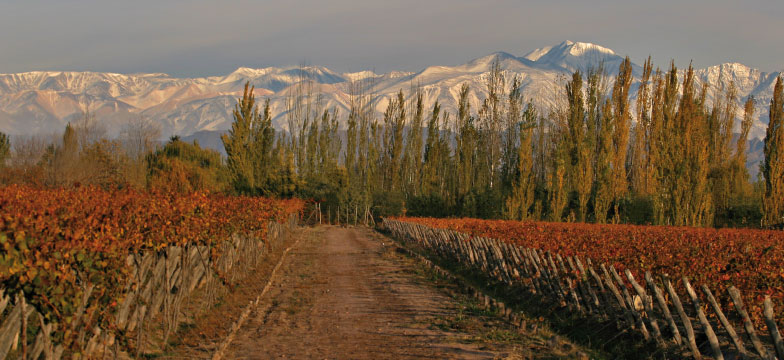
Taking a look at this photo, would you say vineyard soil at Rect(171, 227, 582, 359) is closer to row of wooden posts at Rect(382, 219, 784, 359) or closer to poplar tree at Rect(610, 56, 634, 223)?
row of wooden posts at Rect(382, 219, 784, 359)

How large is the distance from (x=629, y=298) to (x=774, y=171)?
109 feet

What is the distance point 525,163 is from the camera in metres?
41.5

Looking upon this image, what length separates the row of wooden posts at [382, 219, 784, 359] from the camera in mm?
7621

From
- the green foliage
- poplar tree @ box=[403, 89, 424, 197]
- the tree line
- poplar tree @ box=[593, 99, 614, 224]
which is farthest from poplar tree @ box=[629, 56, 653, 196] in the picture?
the green foliage

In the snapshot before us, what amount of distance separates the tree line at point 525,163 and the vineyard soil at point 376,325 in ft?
41.9

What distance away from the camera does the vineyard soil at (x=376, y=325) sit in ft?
30.4

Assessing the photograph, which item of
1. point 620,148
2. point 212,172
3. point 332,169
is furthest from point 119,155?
point 620,148

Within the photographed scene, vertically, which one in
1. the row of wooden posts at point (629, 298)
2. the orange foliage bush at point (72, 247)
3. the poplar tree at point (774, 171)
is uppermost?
the poplar tree at point (774, 171)

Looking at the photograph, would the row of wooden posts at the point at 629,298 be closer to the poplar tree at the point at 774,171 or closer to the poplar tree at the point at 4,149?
the poplar tree at the point at 774,171

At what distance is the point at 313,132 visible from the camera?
75000 mm

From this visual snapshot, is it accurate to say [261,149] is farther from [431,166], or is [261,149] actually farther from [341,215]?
[431,166]

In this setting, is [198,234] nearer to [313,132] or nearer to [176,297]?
[176,297]

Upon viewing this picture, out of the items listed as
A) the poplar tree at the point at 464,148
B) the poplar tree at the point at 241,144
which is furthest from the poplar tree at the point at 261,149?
the poplar tree at the point at 464,148

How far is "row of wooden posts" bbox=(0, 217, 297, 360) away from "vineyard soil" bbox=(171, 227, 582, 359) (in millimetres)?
591
